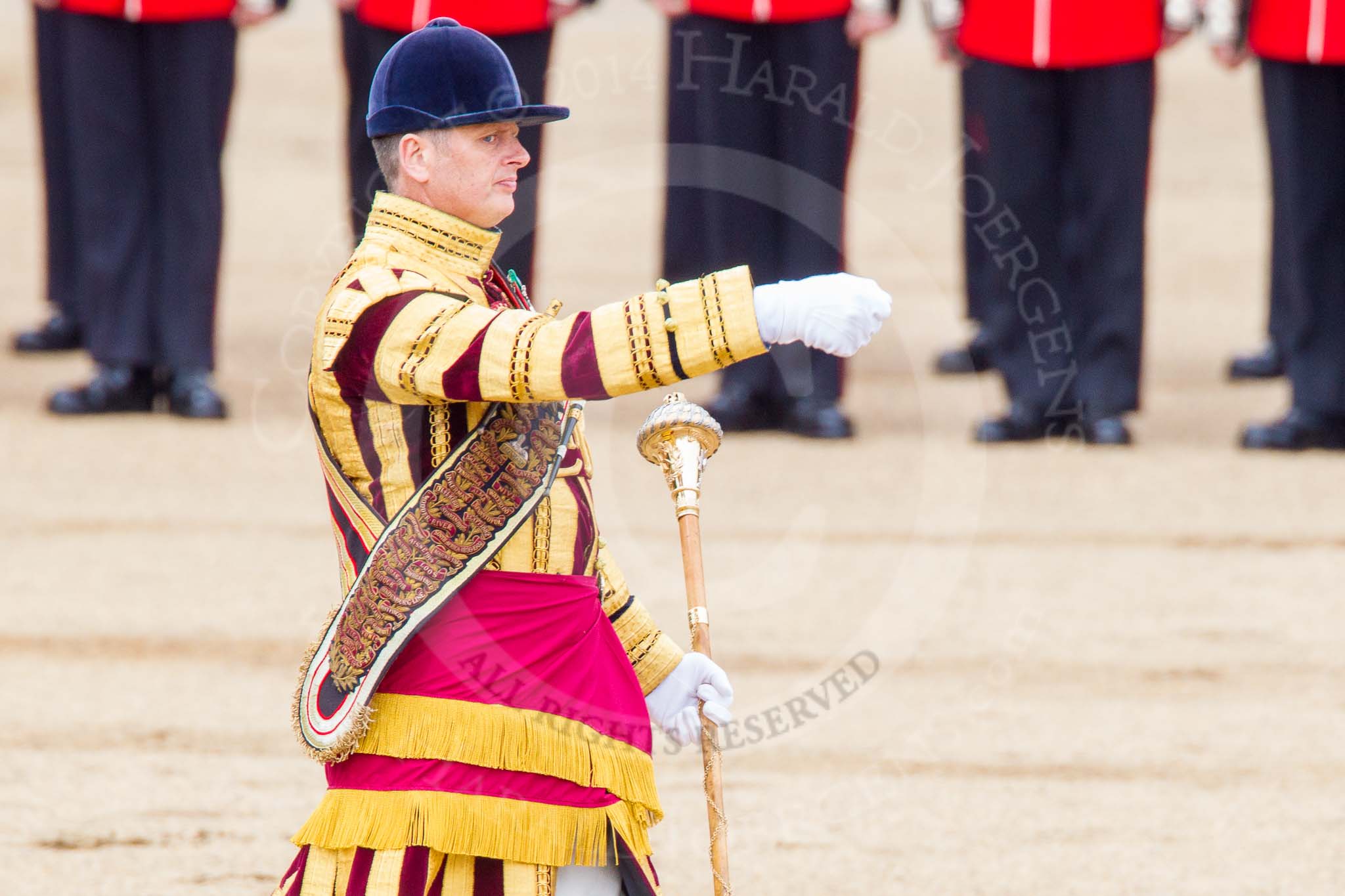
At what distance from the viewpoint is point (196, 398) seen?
22.3 ft

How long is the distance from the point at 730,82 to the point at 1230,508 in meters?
1.78

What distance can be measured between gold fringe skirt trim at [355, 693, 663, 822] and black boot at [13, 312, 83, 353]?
5.42 metres

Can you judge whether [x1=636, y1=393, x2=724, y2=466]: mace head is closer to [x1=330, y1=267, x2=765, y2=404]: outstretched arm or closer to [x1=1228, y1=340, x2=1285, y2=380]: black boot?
[x1=330, y1=267, x2=765, y2=404]: outstretched arm

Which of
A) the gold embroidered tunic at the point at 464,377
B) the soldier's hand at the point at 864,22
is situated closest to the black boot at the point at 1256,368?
the soldier's hand at the point at 864,22

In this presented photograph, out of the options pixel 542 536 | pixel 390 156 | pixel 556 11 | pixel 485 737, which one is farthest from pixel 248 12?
pixel 485 737

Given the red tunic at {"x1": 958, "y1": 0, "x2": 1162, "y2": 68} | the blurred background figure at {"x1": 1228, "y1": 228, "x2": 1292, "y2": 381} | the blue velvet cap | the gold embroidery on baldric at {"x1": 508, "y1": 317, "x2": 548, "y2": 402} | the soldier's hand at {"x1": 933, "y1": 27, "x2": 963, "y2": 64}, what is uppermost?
the blue velvet cap

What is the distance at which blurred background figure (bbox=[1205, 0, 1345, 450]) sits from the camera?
6.45m

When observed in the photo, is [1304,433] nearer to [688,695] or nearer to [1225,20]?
[1225,20]

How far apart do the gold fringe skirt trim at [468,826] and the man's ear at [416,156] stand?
2.25 ft

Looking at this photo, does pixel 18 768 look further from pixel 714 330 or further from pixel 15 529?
pixel 714 330

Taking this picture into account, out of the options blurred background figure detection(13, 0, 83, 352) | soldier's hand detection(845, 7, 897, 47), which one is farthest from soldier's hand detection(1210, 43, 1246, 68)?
blurred background figure detection(13, 0, 83, 352)

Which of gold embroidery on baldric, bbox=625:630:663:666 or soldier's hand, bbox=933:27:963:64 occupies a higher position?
soldier's hand, bbox=933:27:963:64

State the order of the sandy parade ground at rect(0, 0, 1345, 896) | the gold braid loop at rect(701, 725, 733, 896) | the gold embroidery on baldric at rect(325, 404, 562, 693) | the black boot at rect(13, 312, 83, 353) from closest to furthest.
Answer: the gold embroidery on baldric at rect(325, 404, 562, 693) < the gold braid loop at rect(701, 725, 733, 896) < the sandy parade ground at rect(0, 0, 1345, 896) < the black boot at rect(13, 312, 83, 353)

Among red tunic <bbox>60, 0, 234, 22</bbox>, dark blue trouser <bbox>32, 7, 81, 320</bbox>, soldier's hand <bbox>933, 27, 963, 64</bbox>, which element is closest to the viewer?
red tunic <bbox>60, 0, 234, 22</bbox>
